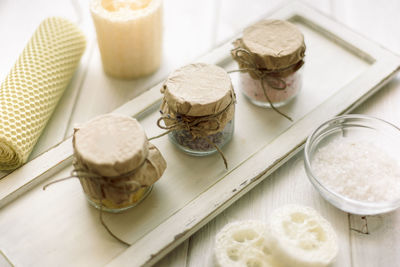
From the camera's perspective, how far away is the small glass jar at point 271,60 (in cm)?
100

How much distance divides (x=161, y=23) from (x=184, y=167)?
0.38 metres

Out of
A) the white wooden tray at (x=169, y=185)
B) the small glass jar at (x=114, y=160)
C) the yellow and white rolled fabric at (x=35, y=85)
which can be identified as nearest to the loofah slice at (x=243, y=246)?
the white wooden tray at (x=169, y=185)

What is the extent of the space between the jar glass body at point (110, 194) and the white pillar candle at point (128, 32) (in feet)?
1.28

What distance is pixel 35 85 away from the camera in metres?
1.05

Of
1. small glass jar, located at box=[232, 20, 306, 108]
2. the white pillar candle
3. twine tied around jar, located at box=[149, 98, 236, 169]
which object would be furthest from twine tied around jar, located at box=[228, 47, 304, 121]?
the white pillar candle

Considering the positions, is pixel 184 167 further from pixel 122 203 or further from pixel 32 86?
pixel 32 86

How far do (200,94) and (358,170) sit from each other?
1.17 feet

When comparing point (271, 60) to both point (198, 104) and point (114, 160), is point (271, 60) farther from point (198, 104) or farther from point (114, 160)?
point (114, 160)

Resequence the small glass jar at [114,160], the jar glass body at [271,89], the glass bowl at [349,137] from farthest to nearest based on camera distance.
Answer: the jar glass body at [271,89] → the glass bowl at [349,137] → the small glass jar at [114,160]

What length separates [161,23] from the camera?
1157mm

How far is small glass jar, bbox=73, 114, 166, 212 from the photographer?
81 cm

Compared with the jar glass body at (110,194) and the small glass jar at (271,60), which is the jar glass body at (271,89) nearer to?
the small glass jar at (271,60)

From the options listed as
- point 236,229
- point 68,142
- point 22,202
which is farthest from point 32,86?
point 236,229

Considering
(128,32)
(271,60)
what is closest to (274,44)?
(271,60)
